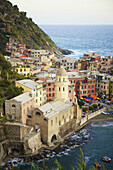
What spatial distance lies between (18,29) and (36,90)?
66689 mm

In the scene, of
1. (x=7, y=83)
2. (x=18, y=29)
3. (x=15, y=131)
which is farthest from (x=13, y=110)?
(x=18, y=29)

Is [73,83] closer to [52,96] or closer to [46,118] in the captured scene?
[52,96]

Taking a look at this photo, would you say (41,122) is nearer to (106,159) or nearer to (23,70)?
(106,159)

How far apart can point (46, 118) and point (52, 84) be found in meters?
14.6

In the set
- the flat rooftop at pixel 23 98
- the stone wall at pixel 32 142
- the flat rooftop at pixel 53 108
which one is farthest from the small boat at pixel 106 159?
the flat rooftop at pixel 23 98

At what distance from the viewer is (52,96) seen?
5506cm

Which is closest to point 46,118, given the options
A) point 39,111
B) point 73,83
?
point 39,111

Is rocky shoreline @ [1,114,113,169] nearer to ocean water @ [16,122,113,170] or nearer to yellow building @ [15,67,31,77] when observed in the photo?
ocean water @ [16,122,113,170]

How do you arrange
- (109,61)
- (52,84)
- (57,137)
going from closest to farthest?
(57,137) < (52,84) < (109,61)

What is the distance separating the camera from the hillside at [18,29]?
102750 mm

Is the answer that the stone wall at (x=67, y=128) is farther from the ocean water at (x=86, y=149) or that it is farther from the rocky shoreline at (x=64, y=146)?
the ocean water at (x=86, y=149)

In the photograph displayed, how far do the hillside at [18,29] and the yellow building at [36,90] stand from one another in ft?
155

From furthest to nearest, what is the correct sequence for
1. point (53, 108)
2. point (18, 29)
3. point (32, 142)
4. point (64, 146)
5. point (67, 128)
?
point (18, 29)
point (67, 128)
point (53, 108)
point (64, 146)
point (32, 142)

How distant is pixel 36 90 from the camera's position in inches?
1964
